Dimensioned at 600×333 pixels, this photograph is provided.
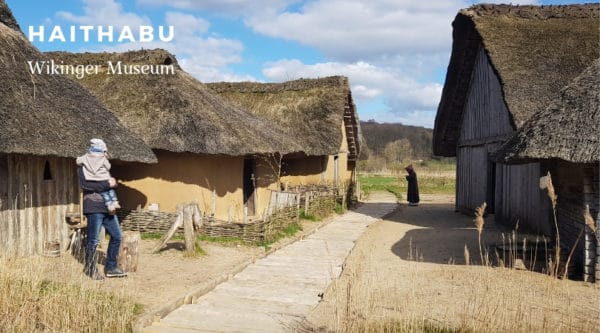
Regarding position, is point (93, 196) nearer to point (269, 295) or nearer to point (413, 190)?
point (269, 295)

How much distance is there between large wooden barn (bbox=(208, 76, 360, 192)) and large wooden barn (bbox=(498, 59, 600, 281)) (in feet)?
28.8

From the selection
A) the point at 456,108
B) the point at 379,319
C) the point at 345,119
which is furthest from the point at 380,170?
the point at 379,319

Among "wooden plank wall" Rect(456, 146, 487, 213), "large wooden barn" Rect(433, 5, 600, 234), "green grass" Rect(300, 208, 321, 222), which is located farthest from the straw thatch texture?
"wooden plank wall" Rect(456, 146, 487, 213)

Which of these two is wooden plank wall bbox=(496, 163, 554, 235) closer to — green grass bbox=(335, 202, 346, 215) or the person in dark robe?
green grass bbox=(335, 202, 346, 215)

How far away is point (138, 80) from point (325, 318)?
28.6 feet

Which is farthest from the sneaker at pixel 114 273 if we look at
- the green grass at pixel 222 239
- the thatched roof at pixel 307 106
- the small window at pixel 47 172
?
the thatched roof at pixel 307 106

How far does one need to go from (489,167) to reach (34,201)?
34.7 ft

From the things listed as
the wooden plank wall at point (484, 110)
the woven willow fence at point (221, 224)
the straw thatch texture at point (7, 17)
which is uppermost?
the straw thatch texture at point (7, 17)

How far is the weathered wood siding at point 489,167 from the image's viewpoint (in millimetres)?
10508

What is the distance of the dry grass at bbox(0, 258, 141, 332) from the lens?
4328mm

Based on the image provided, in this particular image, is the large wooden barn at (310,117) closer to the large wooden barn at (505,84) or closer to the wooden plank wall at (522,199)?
the large wooden barn at (505,84)

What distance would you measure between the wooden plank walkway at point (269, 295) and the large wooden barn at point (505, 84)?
3.65 metres

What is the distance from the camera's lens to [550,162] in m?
7.91

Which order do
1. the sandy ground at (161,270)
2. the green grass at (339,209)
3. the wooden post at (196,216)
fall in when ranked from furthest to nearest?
the green grass at (339,209)
the wooden post at (196,216)
the sandy ground at (161,270)
